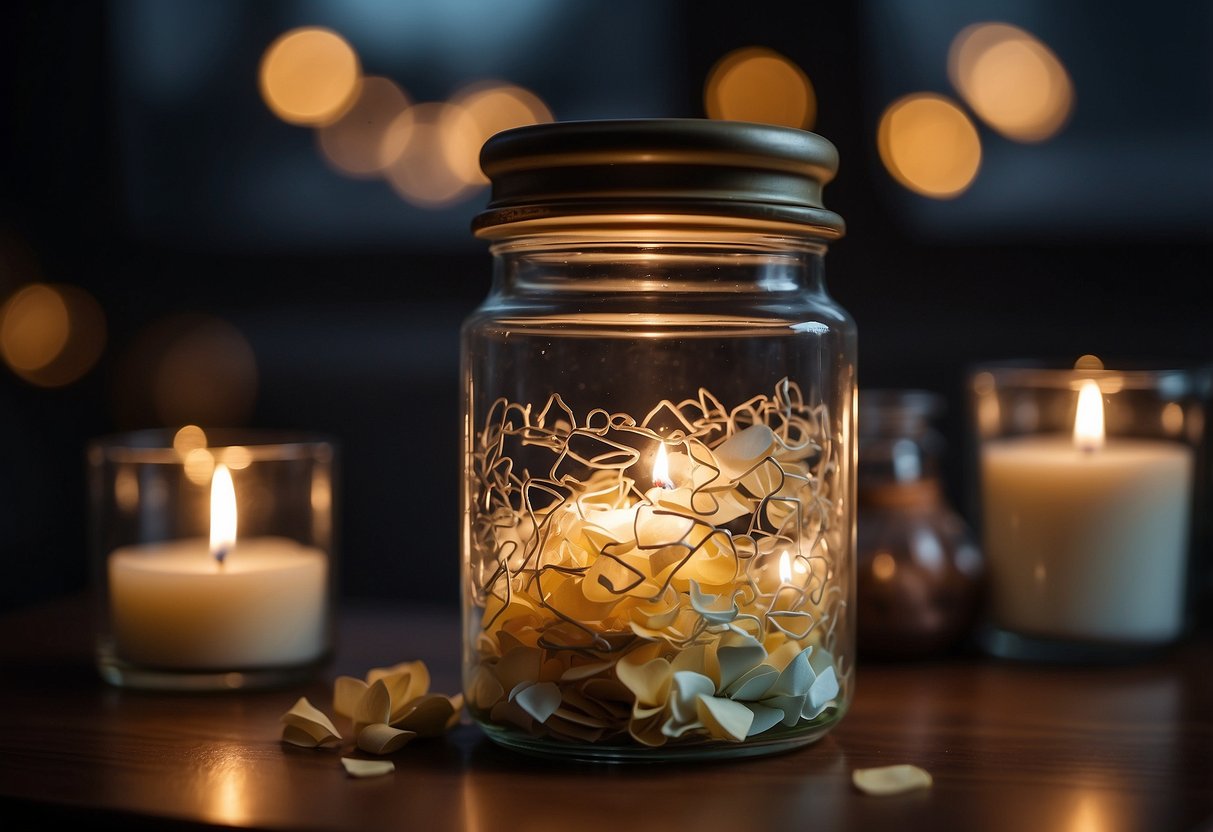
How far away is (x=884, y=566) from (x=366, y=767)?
16.0 inches

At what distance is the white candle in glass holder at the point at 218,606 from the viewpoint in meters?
0.80

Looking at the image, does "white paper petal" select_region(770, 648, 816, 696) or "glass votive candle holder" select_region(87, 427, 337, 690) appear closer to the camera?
"white paper petal" select_region(770, 648, 816, 696)

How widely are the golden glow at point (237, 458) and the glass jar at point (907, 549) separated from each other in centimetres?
41

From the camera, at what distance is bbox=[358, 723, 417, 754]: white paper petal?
0.65 metres

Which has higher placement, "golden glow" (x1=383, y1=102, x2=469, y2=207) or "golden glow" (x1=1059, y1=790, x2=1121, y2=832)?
"golden glow" (x1=383, y1=102, x2=469, y2=207)

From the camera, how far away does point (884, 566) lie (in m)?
0.89

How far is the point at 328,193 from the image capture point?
156 centimetres

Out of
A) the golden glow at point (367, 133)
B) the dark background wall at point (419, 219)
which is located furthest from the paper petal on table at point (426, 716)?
the golden glow at point (367, 133)

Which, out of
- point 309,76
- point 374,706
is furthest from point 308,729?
point 309,76

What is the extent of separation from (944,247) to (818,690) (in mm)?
691

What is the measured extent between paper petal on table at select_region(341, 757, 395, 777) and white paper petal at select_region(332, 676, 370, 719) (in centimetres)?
8

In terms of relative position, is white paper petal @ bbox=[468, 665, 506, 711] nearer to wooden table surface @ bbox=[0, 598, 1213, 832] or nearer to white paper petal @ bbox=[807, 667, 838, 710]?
wooden table surface @ bbox=[0, 598, 1213, 832]

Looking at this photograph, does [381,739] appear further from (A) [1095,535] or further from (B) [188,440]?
(A) [1095,535]

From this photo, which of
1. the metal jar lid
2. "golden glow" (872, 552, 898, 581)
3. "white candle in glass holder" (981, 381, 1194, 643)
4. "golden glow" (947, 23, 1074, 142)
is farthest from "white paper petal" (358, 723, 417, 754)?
"golden glow" (947, 23, 1074, 142)
